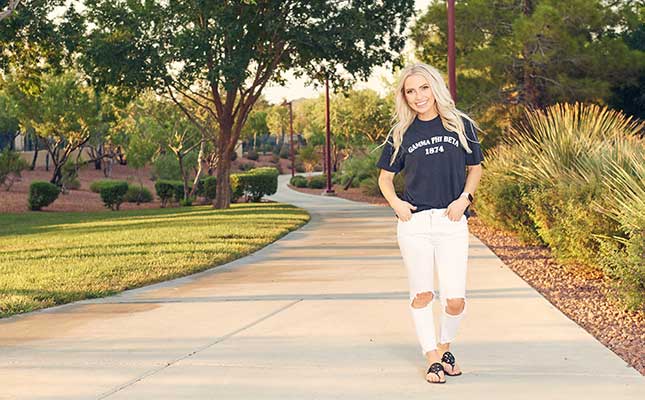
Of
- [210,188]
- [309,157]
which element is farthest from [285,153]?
[210,188]

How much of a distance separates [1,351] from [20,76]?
21.5 m

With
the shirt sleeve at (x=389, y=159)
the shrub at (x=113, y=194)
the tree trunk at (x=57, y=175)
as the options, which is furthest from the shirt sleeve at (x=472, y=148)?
the tree trunk at (x=57, y=175)

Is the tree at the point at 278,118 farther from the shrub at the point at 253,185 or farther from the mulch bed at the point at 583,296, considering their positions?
Answer: the mulch bed at the point at 583,296

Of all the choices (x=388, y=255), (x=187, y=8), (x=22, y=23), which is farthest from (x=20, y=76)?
(x=388, y=255)

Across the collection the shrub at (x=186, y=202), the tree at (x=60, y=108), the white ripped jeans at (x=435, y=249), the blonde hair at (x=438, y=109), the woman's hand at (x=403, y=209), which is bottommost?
the shrub at (x=186, y=202)

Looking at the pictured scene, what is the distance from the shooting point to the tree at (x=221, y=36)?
25.9m

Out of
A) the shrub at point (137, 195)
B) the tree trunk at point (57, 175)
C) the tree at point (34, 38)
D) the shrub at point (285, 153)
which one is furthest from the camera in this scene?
the shrub at point (285, 153)

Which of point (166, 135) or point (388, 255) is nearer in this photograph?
point (388, 255)

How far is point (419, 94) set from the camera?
5.77m

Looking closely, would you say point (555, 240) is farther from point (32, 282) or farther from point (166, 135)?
point (166, 135)

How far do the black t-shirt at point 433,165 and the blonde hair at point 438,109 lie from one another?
0.14 feet

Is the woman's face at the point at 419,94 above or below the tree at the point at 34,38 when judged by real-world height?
below

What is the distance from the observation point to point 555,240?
11.4m

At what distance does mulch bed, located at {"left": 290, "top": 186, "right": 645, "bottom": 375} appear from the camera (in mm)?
7297
